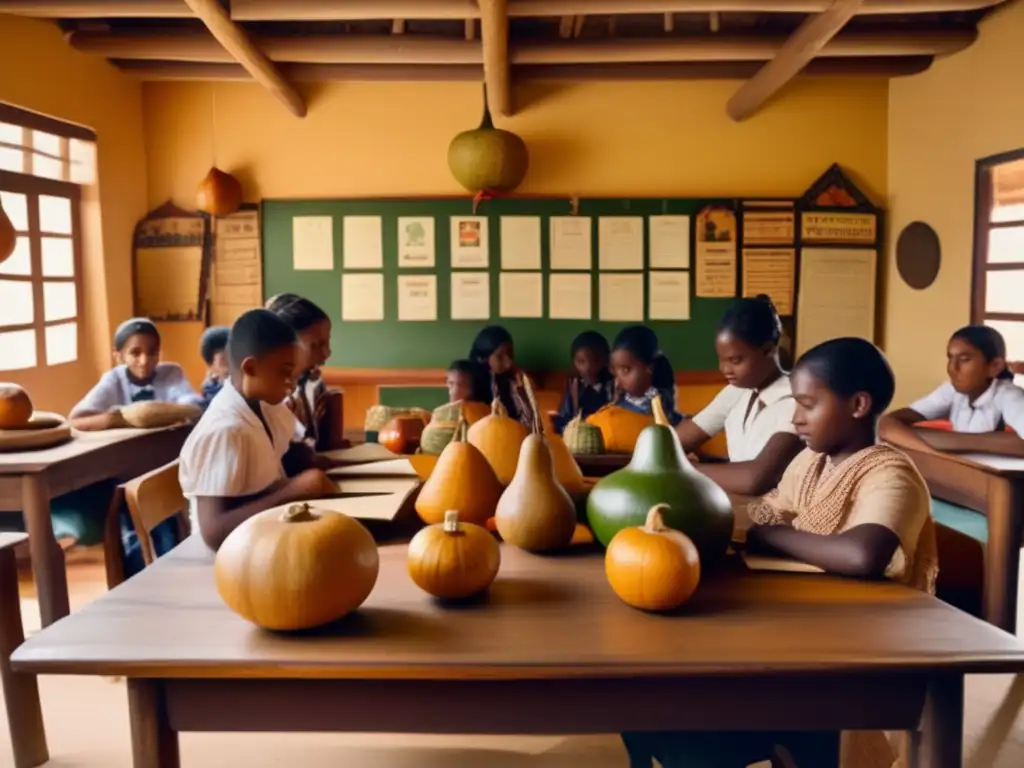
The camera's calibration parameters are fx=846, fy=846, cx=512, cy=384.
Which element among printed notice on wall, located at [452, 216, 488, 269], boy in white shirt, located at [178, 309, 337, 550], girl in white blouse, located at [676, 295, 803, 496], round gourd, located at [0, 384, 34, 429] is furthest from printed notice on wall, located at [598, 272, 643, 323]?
boy in white shirt, located at [178, 309, 337, 550]

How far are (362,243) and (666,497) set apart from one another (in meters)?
4.36

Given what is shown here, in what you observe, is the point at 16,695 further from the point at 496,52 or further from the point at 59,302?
the point at 496,52

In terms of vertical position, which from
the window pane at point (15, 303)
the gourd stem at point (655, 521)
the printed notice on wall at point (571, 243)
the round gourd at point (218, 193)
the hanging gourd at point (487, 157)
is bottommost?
the gourd stem at point (655, 521)

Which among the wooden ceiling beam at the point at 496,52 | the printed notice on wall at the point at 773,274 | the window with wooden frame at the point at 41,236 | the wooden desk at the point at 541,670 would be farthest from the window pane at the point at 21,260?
the printed notice on wall at the point at 773,274

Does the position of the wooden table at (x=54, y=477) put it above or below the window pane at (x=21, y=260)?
below

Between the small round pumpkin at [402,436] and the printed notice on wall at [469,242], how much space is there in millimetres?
2848

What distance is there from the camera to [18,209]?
4.22 m

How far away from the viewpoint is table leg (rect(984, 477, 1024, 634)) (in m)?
2.54

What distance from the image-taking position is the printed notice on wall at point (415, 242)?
531 cm

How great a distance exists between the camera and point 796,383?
5.00ft

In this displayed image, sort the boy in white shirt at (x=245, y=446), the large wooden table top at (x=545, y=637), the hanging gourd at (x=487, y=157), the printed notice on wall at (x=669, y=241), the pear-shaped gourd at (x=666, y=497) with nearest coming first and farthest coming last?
the large wooden table top at (x=545, y=637) < the pear-shaped gourd at (x=666, y=497) < the boy in white shirt at (x=245, y=446) < the hanging gourd at (x=487, y=157) < the printed notice on wall at (x=669, y=241)

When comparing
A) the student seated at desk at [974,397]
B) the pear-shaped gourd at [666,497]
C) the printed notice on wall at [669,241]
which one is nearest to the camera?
the pear-shaped gourd at [666,497]

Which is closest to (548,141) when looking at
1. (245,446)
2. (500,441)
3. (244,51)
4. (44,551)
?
(244,51)

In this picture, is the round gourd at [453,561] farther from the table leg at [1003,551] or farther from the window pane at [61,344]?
the window pane at [61,344]
